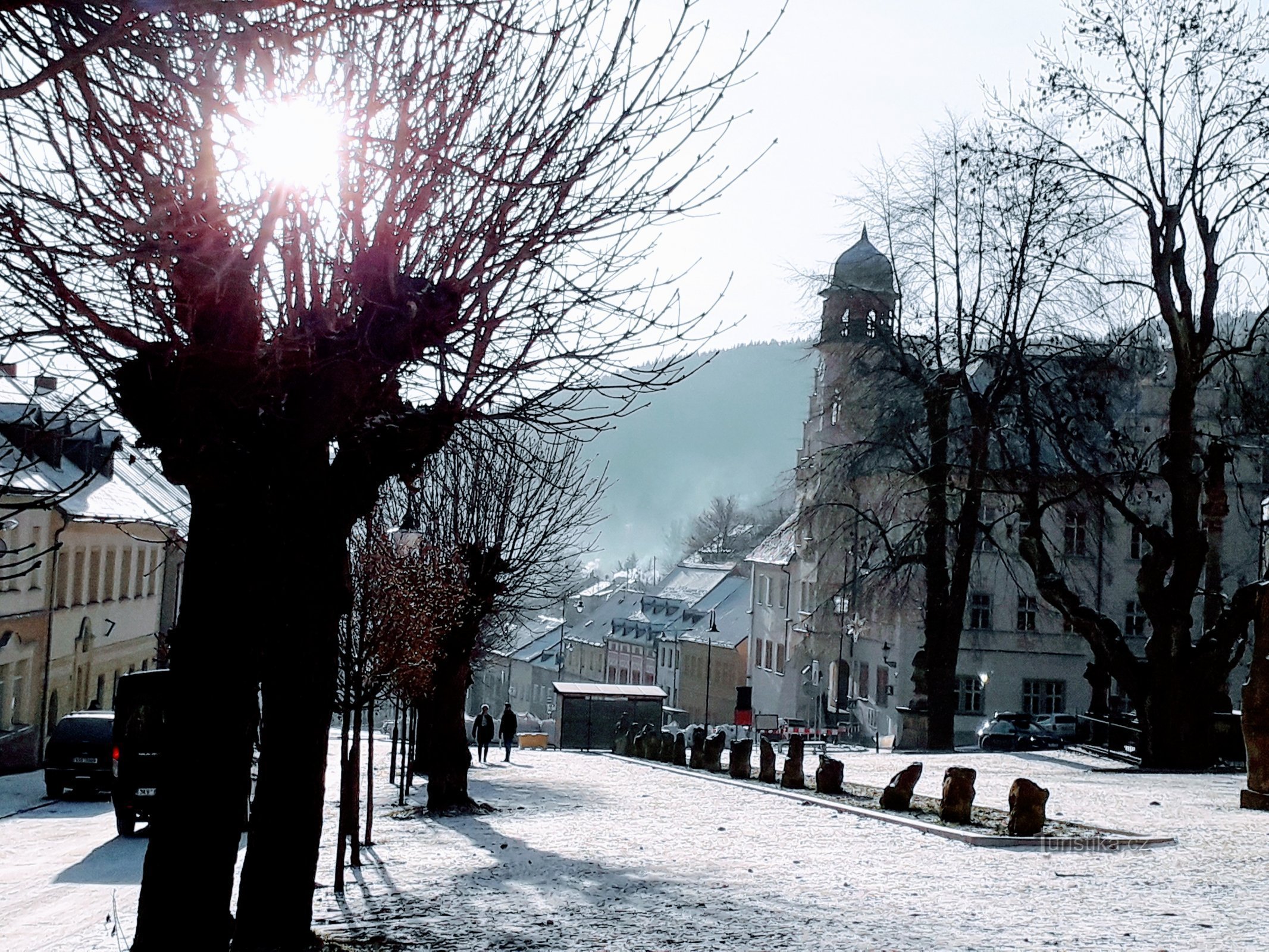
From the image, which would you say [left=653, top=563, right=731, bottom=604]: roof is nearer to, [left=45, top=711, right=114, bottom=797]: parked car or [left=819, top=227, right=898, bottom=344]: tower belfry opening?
[left=819, top=227, right=898, bottom=344]: tower belfry opening

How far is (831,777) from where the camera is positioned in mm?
21641

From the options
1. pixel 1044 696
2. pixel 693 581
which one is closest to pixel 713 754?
pixel 1044 696

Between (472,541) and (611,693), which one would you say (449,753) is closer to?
(472,541)

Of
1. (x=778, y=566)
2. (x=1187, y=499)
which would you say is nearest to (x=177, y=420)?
(x=1187, y=499)

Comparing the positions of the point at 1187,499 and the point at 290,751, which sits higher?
the point at 1187,499

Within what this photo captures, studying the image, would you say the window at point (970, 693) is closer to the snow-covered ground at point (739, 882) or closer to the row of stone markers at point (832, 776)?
the row of stone markers at point (832, 776)

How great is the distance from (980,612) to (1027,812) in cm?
4489

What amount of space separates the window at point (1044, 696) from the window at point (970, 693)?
5.84 feet

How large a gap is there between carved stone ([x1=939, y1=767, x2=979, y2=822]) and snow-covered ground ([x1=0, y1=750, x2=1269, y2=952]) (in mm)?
477

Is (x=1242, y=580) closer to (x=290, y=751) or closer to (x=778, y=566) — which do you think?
(x=778, y=566)

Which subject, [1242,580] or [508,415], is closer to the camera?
[508,415]

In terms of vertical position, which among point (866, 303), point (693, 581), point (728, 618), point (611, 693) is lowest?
point (611, 693)

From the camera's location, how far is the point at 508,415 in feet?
33.9

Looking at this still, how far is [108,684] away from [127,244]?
137 feet
